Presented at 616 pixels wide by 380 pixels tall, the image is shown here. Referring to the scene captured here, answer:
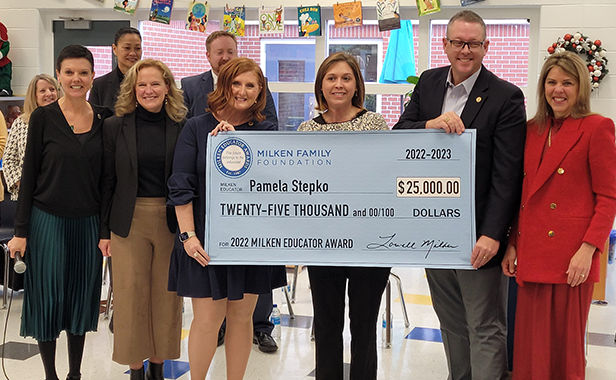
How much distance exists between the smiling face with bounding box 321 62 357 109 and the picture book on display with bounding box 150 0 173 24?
3.85m

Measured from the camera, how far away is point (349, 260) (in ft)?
7.43

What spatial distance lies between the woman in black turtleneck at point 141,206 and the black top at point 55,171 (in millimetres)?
76

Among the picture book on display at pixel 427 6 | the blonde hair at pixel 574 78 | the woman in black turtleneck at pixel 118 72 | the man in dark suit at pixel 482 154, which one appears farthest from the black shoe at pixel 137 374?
the picture book on display at pixel 427 6

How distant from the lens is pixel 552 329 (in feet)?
7.50

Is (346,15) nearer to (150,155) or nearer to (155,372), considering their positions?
(150,155)

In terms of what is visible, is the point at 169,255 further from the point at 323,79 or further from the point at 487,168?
the point at 487,168

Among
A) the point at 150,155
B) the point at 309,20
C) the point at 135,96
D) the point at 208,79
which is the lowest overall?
the point at 150,155

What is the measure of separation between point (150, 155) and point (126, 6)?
3.82m

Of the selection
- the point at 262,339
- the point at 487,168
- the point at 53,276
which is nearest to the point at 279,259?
the point at 487,168

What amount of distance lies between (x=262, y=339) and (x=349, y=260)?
1373 millimetres

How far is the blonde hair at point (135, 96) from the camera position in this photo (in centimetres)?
258

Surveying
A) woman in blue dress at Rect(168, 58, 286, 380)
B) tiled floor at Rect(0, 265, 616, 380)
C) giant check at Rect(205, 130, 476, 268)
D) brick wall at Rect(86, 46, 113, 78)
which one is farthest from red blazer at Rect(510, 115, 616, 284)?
brick wall at Rect(86, 46, 113, 78)

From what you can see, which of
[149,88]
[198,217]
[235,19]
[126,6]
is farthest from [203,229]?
[126,6]

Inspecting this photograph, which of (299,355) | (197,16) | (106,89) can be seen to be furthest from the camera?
(197,16)
